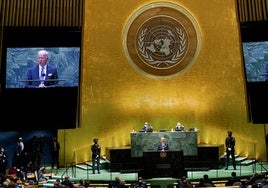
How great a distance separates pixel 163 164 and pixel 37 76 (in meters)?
5.39

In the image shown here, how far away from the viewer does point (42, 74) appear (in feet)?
42.9

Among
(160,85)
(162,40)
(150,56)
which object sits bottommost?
(160,85)

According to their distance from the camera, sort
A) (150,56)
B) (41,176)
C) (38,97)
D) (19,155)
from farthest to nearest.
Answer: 1. (150,56)
2. (19,155)
3. (38,97)
4. (41,176)

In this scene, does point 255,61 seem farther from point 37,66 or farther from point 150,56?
point 37,66

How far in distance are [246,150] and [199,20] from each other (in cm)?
517

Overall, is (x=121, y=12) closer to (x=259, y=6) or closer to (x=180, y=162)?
(x=259, y=6)

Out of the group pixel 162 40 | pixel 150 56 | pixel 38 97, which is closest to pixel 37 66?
pixel 38 97

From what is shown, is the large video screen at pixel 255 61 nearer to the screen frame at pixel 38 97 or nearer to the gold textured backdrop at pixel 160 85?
the gold textured backdrop at pixel 160 85

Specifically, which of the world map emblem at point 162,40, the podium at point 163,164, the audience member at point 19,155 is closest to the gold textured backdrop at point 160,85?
the world map emblem at point 162,40

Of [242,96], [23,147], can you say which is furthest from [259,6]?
[23,147]

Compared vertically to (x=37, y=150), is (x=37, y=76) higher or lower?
higher

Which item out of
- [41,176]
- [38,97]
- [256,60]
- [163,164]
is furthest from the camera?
[256,60]

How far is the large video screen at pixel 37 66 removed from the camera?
12.9m

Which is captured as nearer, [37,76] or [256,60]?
[37,76]
